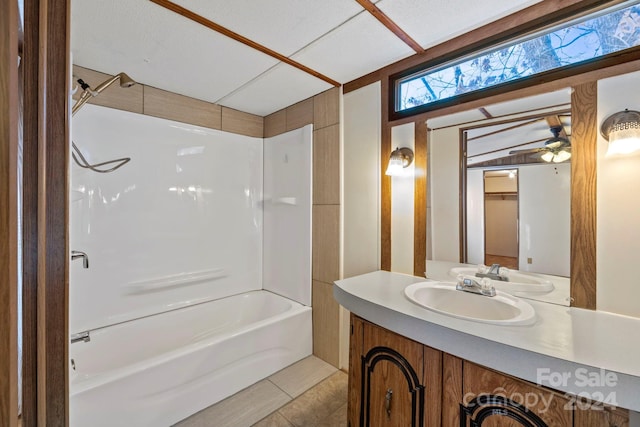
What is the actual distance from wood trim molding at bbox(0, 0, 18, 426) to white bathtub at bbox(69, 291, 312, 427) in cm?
125

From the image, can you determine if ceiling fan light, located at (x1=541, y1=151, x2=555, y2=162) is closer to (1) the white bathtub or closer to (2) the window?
(2) the window

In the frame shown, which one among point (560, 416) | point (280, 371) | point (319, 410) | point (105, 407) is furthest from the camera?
point (280, 371)

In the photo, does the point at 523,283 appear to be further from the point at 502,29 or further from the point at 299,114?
the point at 299,114

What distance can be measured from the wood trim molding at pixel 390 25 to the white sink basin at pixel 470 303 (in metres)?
1.47

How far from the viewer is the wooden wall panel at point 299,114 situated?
2.54 m

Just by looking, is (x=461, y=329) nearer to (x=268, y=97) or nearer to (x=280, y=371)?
(x=280, y=371)

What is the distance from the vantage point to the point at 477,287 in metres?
1.40

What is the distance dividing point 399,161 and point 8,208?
179 cm

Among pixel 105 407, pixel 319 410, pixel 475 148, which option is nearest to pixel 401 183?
pixel 475 148

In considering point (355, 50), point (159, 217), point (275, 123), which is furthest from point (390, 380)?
point (275, 123)

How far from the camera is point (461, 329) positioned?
3.26 ft

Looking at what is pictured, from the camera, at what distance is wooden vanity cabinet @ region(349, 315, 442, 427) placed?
111 cm

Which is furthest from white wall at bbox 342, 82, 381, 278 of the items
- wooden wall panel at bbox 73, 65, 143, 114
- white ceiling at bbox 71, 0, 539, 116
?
wooden wall panel at bbox 73, 65, 143, 114

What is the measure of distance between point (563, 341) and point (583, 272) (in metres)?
0.54
